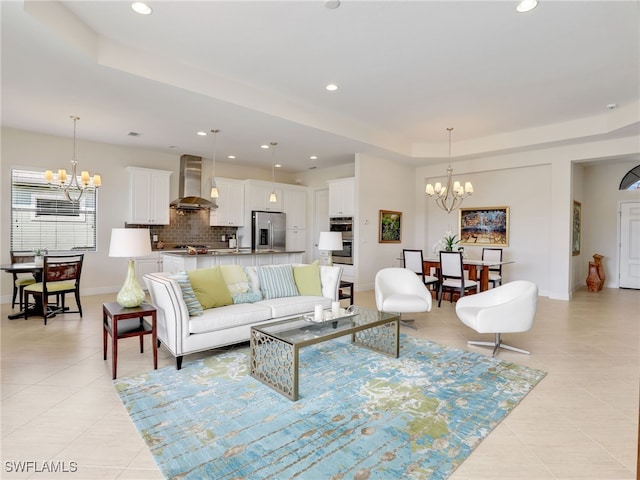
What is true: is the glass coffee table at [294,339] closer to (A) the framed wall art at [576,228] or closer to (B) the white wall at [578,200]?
(B) the white wall at [578,200]

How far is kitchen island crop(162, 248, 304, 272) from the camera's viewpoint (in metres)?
5.18

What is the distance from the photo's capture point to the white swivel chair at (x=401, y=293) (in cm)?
411

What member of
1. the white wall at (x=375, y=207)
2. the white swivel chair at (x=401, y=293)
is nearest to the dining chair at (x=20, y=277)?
the white swivel chair at (x=401, y=293)

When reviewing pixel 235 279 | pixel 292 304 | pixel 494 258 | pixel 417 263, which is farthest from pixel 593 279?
pixel 235 279

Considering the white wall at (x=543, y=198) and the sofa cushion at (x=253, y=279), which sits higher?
the white wall at (x=543, y=198)

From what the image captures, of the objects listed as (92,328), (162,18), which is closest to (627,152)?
(162,18)

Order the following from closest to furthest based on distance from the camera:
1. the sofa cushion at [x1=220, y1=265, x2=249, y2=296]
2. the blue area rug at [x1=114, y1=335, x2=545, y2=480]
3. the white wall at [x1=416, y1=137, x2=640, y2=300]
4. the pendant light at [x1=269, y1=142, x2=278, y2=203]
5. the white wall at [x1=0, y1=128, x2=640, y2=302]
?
the blue area rug at [x1=114, y1=335, x2=545, y2=480], the sofa cushion at [x1=220, y1=265, x2=249, y2=296], the white wall at [x1=0, y1=128, x2=640, y2=302], the white wall at [x1=416, y1=137, x2=640, y2=300], the pendant light at [x1=269, y1=142, x2=278, y2=203]

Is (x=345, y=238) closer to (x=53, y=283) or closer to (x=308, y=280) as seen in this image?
(x=308, y=280)

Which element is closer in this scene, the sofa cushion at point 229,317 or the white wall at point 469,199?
the sofa cushion at point 229,317

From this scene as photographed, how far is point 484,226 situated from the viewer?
7773 mm

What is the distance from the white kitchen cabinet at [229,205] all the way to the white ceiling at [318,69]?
179 centimetres

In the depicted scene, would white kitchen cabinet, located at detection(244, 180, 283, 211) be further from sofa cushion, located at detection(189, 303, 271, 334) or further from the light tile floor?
sofa cushion, located at detection(189, 303, 271, 334)

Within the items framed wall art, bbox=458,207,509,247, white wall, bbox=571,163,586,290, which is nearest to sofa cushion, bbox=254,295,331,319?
framed wall art, bbox=458,207,509,247

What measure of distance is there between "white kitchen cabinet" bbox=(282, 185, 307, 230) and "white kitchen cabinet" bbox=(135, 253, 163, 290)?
3.20 m
